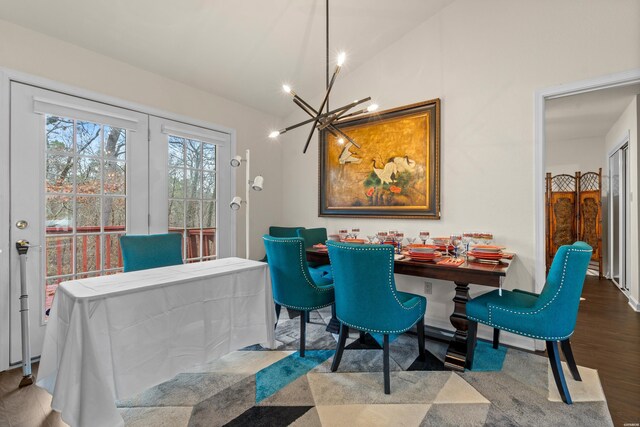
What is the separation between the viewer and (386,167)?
3.48 m

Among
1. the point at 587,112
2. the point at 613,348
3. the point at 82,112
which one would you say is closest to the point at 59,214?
the point at 82,112

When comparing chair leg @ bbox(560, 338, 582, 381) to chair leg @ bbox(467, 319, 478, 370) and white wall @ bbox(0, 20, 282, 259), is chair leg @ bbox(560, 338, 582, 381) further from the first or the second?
white wall @ bbox(0, 20, 282, 259)

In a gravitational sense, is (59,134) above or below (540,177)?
above

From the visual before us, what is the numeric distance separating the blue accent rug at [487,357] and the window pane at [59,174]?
3604 mm

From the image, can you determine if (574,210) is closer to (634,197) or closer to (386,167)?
(634,197)

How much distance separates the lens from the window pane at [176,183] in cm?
331

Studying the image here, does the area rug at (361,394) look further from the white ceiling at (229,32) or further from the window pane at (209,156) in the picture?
the white ceiling at (229,32)

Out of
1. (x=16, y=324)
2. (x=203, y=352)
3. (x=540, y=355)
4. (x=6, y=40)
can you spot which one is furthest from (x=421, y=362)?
(x=6, y=40)

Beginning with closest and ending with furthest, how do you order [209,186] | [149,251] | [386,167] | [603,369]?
[603,369] < [149,251] < [386,167] < [209,186]

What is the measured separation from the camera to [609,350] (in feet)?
8.23

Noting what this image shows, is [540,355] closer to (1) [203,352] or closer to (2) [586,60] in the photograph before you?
(2) [586,60]

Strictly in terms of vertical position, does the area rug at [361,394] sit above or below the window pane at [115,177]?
below

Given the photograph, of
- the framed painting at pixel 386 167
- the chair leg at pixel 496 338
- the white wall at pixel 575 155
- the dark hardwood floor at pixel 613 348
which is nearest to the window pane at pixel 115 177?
the framed painting at pixel 386 167

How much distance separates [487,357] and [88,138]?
12.7 feet
